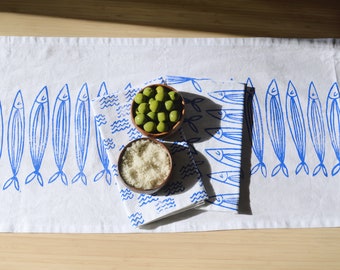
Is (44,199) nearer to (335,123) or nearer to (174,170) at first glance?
(174,170)

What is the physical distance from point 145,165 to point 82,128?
0.15 metres

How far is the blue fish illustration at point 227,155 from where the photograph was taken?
62 centimetres

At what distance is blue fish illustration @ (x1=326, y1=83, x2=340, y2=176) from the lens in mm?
643

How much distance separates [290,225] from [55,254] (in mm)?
377

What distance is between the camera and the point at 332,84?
0.68 metres

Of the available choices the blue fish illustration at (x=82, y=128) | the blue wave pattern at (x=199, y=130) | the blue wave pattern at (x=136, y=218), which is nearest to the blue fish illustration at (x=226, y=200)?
the blue wave pattern at (x=199, y=130)

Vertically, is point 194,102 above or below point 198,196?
above

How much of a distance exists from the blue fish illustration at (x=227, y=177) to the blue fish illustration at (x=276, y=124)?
0.07 metres

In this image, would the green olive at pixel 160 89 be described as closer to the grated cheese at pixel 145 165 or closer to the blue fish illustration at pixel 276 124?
the grated cheese at pixel 145 165

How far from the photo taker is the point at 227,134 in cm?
63

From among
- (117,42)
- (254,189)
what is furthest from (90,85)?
(254,189)

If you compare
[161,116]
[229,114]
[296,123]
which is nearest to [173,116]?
[161,116]

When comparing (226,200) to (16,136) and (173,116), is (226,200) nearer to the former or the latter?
(173,116)
